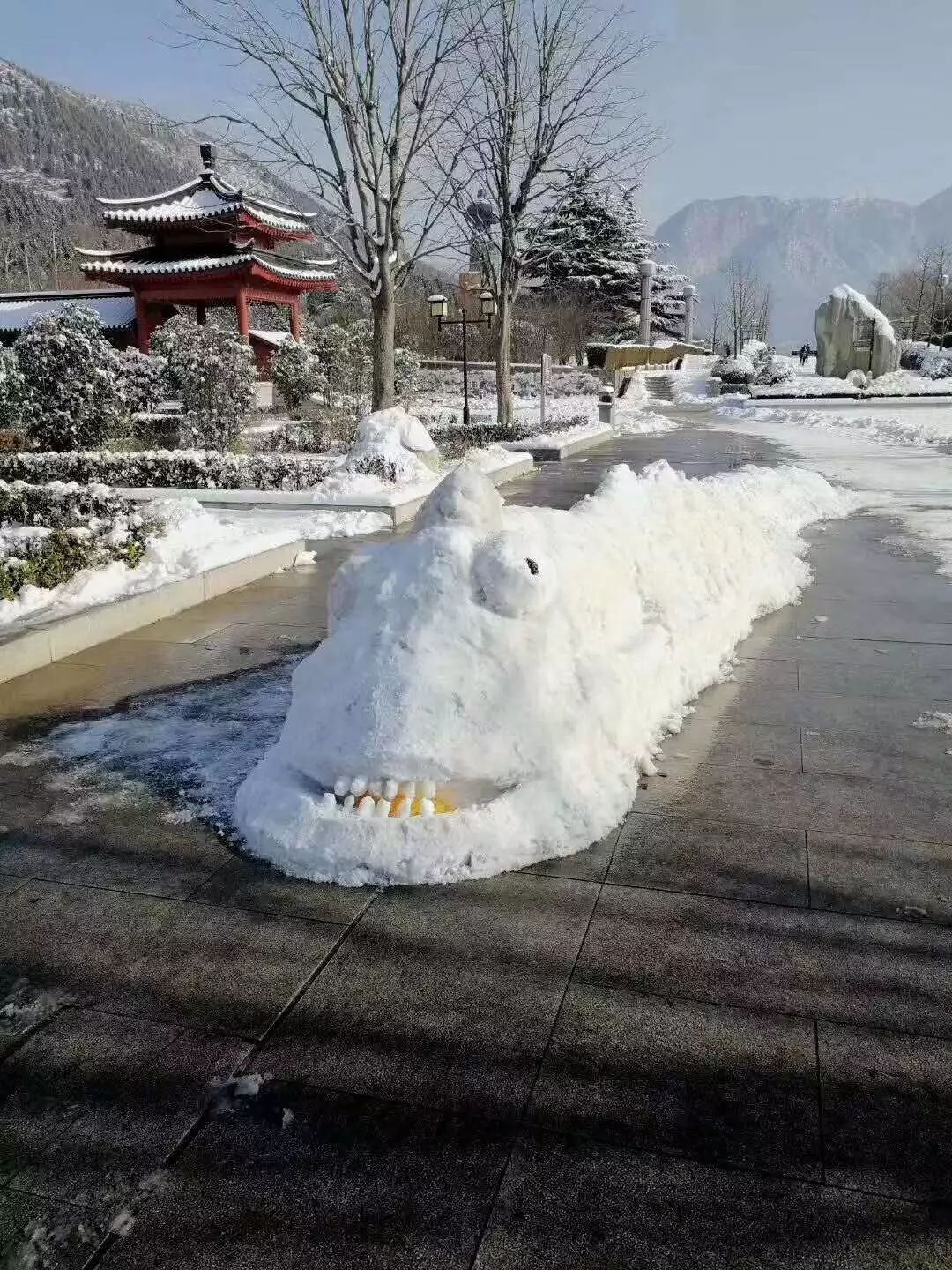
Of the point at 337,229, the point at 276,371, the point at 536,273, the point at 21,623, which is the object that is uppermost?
the point at 536,273

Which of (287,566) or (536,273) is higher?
(536,273)

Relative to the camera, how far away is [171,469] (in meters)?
14.7

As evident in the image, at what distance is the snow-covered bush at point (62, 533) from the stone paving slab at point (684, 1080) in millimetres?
5801

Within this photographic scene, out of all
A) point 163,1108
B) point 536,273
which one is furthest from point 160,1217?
point 536,273

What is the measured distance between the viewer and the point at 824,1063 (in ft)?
8.08

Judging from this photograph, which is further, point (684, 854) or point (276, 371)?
point (276, 371)

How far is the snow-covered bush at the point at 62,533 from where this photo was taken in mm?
6934

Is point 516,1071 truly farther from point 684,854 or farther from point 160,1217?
point 684,854

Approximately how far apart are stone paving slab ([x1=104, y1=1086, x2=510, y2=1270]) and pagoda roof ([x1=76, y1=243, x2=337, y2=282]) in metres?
29.7

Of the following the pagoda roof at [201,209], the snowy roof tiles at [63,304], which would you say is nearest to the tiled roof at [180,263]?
the pagoda roof at [201,209]

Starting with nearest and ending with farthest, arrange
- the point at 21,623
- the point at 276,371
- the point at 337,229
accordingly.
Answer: the point at 21,623 → the point at 337,229 → the point at 276,371

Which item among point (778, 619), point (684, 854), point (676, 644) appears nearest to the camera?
point (684, 854)

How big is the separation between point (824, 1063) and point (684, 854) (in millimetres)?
1142

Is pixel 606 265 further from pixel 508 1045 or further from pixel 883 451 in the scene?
pixel 508 1045
